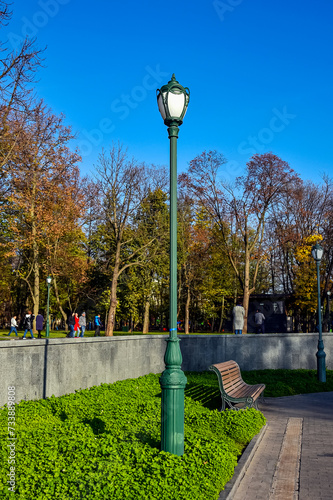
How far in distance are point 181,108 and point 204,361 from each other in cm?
1038

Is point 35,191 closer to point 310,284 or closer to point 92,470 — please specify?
point 310,284

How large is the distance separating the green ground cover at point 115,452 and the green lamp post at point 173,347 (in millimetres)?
232

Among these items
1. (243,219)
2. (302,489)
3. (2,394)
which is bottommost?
(302,489)

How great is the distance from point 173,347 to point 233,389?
175 inches

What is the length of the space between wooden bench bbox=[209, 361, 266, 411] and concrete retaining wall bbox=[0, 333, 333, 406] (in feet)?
6.43

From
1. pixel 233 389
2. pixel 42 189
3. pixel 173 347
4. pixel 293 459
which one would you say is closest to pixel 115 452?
pixel 173 347

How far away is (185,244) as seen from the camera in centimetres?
4472

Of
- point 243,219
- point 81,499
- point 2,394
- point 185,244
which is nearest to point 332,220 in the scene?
point 243,219

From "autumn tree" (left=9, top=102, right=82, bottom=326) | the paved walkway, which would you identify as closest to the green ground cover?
the paved walkway

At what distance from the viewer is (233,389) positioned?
9625mm

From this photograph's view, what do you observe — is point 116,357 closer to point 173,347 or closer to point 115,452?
point 115,452

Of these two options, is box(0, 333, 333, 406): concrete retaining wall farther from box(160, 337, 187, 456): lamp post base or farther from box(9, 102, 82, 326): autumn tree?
box(9, 102, 82, 326): autumn tree

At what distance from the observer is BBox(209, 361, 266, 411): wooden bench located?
898cm

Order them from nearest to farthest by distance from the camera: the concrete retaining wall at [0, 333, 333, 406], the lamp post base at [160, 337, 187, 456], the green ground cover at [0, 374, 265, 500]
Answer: the green ground cover at [0, 374, 265, 500] < the lamp post base at [160, 337, 187, 456] < the concrete retaining wall at [0, 333, 333, 406]
